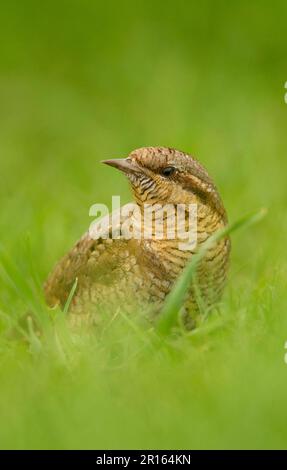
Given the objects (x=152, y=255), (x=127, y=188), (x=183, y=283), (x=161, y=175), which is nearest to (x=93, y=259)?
(x=152, y=255)

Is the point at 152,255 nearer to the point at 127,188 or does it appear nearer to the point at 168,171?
the point at 168,171

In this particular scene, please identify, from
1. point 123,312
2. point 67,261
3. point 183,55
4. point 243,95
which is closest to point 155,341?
point 123,312

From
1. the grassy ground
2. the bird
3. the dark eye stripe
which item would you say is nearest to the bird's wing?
the bird

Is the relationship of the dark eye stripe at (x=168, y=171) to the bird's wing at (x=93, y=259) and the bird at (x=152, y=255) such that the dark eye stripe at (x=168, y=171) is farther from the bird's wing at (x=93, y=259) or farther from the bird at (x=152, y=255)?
the bird's wing at (x=93, y=259)

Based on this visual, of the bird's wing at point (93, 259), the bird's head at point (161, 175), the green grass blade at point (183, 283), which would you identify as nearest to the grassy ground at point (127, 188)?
the green grass blade at point (183, 283)

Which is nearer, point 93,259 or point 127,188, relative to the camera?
point 93,259

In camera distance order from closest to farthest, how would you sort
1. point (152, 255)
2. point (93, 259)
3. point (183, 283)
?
1. point (183, 283)
2. point (152, 255)
3. point (93, 259)
